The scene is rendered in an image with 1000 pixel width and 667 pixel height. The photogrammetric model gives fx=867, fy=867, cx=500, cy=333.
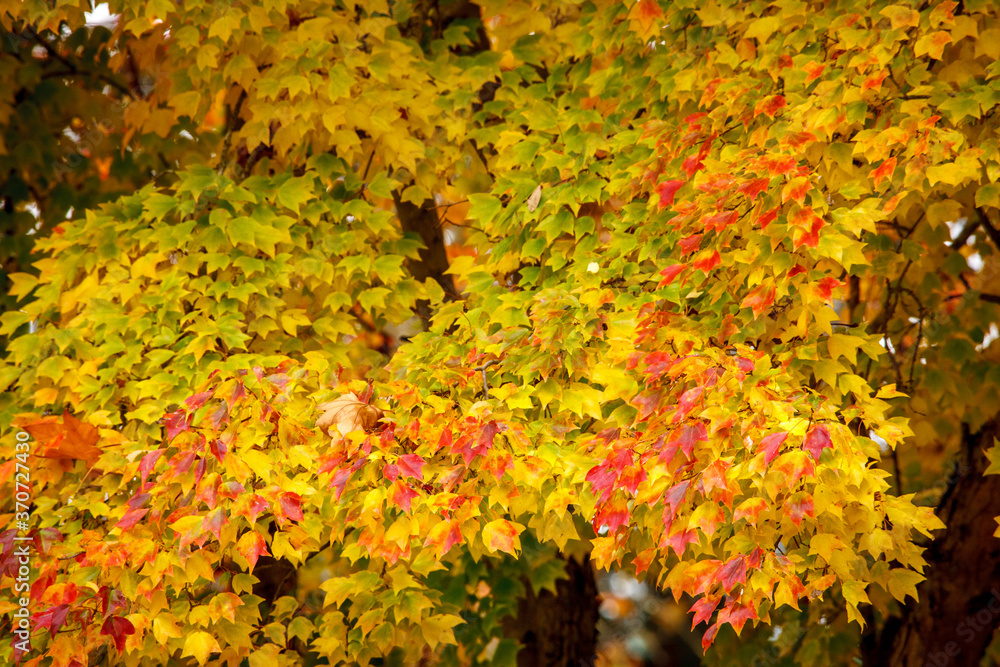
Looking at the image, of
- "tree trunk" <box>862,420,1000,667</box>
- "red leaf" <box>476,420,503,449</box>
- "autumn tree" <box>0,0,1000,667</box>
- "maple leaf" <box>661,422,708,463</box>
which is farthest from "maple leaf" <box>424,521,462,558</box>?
"tree trunk" <box>862,420,1000,667</box>

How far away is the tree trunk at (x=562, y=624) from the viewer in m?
6.19

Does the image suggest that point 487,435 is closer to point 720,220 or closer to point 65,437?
point 720,220

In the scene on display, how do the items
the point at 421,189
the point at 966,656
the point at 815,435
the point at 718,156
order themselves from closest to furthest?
the point at 815,435, the point at 718,156, the point at 421,189, the point at 966,656

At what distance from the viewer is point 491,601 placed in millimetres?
6004

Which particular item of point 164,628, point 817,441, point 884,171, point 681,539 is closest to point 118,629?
point 164,628

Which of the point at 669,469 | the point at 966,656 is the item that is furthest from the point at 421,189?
the point at 966,656

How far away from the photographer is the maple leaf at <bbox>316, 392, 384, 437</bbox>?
344cm

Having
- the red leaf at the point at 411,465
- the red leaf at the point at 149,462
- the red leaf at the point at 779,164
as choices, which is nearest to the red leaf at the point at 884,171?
the red leaf at the point at 779,164

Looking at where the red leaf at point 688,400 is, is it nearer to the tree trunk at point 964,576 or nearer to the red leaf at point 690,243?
the red leaf at point 690,243

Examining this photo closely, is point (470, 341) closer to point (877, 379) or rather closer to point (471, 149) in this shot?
point (471, 149)

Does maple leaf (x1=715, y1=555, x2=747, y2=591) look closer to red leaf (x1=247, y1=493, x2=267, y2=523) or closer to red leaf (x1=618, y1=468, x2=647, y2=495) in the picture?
red leaf (x1=618, y1=468, x2=647, y2=495)

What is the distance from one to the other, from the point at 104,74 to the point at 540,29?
4024 millimetres

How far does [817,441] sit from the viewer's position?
9.58ft

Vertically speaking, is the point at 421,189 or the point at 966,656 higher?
the point at 421,189
